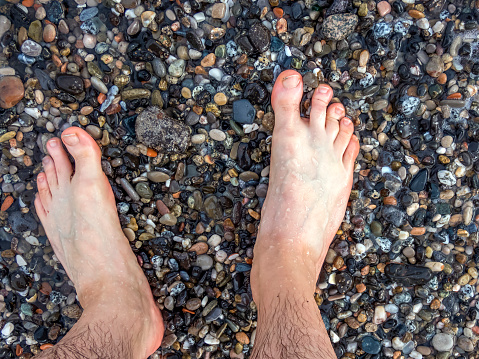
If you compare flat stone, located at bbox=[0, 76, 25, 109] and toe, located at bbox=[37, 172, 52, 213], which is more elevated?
flat stone, located at bbox=[0, 76, 25, 109]

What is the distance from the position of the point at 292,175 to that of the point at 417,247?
94 centimetres

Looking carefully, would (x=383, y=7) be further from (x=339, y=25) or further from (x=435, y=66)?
(x=435, y=66)

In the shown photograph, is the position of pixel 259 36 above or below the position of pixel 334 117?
above

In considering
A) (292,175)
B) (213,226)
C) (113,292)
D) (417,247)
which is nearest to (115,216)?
(113,292)

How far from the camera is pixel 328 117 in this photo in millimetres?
2047

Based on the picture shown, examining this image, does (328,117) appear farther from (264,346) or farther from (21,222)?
(21,222)

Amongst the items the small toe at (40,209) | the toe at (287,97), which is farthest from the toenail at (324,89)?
the small toe at (40,209)

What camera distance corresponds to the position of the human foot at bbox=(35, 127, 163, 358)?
1.93 metres

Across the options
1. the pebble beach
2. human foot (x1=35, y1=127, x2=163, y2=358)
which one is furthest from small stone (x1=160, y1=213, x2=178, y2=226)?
human foot (x1=35, y1=127, x2=163, y2=358)

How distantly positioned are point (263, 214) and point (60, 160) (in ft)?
4.23

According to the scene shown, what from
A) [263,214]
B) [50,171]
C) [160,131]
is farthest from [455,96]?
[50,171]

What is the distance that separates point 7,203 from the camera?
6.74 ft

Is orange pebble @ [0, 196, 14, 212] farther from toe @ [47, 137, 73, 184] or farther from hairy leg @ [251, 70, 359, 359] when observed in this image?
hairy leg @ [251, 70, 359, 359]

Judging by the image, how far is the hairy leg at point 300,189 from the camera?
1.86 m
